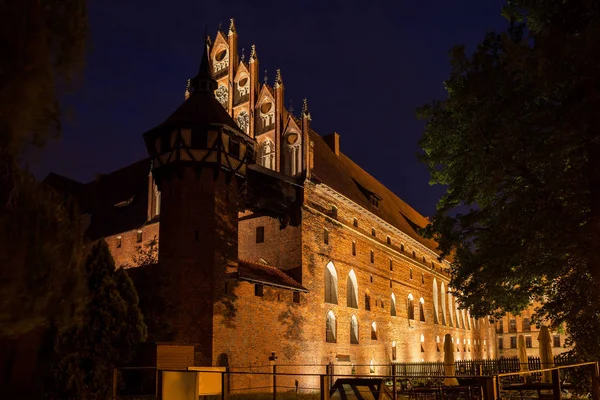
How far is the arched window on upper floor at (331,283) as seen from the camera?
1195 inches

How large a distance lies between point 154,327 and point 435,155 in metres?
10.9

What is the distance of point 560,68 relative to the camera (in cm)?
1211

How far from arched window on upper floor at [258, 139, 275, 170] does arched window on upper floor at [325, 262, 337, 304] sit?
5991 mm

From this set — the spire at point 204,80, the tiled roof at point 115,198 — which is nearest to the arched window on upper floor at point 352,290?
the tiled roof at point 115,198

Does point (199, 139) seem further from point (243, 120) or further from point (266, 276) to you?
point (243, 120)

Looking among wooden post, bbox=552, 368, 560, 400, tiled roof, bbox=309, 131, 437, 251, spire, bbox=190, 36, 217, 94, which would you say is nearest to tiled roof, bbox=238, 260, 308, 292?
tiled roof, bbox=309, 131, 437, 251

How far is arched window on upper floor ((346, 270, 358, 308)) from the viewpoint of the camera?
107ft

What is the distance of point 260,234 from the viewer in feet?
97.0

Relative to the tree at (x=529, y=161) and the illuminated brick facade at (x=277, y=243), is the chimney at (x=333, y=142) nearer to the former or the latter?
the illuminated brick facade at (x=277, y=243)

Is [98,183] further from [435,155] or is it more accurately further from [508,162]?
[508,162]

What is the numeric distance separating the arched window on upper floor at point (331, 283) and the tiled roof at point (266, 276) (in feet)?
11.5

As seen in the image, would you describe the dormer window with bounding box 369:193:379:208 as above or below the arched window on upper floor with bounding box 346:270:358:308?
above

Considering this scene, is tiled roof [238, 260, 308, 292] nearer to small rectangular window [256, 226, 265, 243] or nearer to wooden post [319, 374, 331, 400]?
small rectangular window [256, 226, 265, 243]

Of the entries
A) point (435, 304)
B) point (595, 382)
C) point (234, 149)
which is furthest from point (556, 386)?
point (435, 304)
